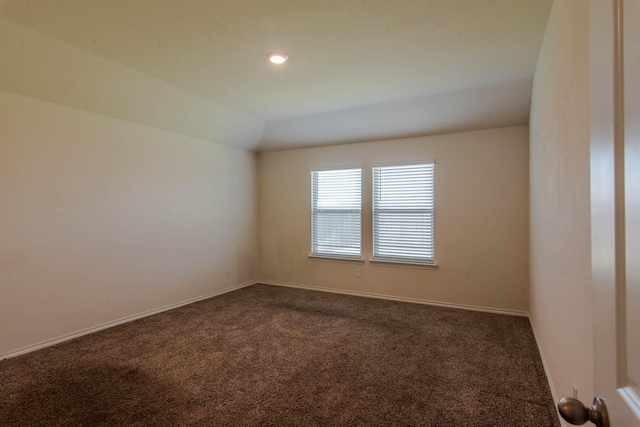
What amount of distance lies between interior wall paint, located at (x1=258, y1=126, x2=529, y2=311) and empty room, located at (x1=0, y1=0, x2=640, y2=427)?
27 mm

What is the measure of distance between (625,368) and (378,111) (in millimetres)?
3939

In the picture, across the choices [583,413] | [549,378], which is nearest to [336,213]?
[549,378]

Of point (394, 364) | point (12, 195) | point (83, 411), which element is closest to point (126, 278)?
point (12, 195)

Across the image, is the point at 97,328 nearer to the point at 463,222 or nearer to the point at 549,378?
the point at 549,378

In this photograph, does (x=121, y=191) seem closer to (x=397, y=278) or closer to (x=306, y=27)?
(x=306, y=27)

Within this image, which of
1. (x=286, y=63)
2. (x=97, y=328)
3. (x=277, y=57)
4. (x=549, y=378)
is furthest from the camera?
(x=97, y=328)

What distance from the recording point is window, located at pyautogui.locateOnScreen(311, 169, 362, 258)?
4.99 meters

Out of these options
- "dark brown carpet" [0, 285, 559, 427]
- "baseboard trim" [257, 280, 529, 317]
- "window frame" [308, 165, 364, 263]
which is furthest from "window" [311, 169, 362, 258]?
"dark brown carpet" [0, 285, 559, 427]

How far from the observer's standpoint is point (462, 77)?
3.28 metres

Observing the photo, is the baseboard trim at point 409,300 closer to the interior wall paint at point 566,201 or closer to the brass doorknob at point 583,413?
the interior wall paint at point 566,201

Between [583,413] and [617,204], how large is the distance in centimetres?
41

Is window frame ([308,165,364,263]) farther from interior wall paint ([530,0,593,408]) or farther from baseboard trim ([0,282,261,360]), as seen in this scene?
interior wall paint ([530,0,593,408])

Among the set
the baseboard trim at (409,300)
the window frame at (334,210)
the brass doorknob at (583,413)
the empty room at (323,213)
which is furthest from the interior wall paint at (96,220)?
the brass doorknob at (583,413)

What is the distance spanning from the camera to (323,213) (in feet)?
17.3
